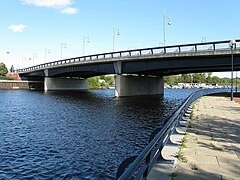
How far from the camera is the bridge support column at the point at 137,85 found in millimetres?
55219

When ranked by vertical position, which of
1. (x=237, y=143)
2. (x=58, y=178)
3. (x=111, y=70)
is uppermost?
(x=111, y=70)

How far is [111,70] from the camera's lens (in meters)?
57.0

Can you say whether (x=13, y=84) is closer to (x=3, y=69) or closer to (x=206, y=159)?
(x=3, y=69)

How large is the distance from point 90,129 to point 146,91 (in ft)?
155

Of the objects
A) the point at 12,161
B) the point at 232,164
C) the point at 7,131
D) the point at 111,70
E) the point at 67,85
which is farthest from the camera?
the point at 67,85

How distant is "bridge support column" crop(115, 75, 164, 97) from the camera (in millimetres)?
55219

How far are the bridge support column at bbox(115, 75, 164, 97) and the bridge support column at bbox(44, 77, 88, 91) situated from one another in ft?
126

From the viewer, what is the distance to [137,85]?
200 ft

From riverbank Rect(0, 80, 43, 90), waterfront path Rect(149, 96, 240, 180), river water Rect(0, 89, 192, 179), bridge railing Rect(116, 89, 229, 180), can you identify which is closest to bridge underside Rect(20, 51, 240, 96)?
river water Rect(0, 89, 192, 179)

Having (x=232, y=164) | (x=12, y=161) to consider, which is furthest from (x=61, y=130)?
(x=232, y=164)

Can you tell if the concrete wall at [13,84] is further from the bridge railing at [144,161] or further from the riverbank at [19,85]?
the bridge railing at [144,161]

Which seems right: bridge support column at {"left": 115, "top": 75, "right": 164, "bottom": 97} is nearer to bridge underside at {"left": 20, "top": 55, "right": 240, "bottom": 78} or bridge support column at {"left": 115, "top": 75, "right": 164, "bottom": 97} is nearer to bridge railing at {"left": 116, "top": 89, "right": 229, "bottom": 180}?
bridge underside at {"left": 20, "top": 55, "right": 240, "bottom": 78}

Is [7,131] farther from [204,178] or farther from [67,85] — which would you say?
[67,85]

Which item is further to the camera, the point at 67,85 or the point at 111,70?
the point at 67,85
